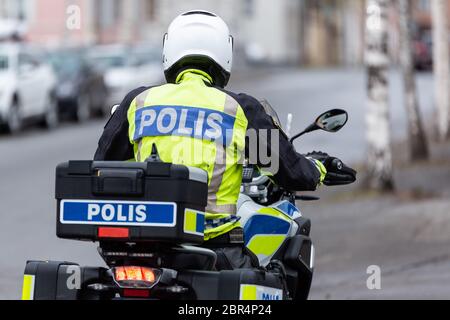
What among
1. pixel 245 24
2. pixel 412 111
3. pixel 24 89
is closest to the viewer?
pixel 412 111

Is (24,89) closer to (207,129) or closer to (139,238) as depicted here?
(207,129)

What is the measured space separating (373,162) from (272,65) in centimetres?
5103

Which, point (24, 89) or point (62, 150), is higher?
point (24, 89)

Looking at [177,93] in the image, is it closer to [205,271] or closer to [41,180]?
[205,271]

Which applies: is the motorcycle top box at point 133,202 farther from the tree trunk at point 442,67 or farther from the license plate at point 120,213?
the tree trunk at point 442,67

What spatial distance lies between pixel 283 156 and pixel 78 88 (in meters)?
25.7

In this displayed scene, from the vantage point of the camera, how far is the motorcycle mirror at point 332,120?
21.6 ft

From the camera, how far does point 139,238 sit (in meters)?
5.44

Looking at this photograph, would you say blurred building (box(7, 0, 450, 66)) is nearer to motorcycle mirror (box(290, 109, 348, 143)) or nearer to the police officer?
motorcycle mirror (box(290, 109, 348, 143))

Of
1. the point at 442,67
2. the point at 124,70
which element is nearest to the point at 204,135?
the point at 442,67

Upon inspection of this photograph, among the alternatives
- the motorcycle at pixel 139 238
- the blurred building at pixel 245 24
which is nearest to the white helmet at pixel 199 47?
the motorcycle at pixel 139 238

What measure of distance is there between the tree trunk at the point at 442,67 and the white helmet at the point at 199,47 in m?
19.0

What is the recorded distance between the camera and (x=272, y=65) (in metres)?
68.3
